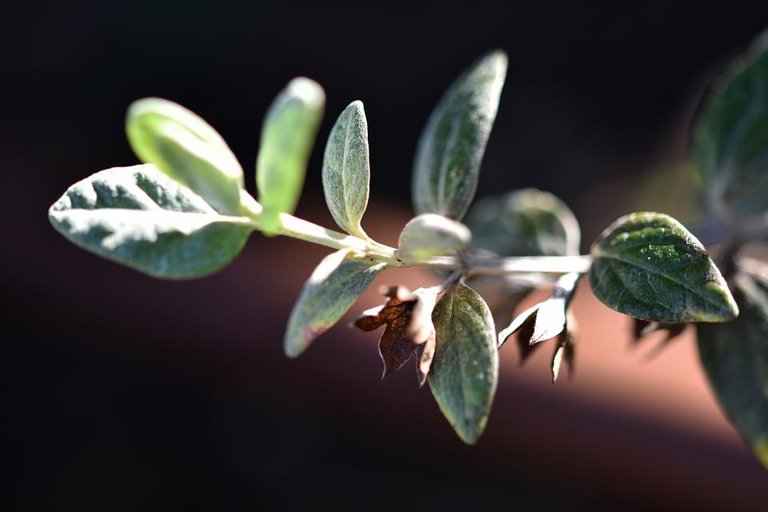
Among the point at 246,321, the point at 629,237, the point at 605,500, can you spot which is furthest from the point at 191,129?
the point at 605,500

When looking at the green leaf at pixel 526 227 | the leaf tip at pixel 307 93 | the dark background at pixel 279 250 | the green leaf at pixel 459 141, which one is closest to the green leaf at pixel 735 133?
the green leaf at pixel 526 227

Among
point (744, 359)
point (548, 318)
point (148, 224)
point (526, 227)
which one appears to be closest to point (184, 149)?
point (148, 224)

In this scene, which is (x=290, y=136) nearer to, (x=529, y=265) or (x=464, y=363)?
(x=464, y=363)

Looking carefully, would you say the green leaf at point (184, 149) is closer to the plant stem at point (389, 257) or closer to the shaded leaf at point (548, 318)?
the plant stem at point (389, 257)

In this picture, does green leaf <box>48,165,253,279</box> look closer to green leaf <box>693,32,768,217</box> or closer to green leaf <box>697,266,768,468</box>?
green leaf <box>697,266,768,468</box>

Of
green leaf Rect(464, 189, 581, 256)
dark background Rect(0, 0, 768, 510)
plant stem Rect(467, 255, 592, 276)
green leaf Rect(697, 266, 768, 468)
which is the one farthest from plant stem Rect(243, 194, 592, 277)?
dark background Rect(0, 0, 768, 510)

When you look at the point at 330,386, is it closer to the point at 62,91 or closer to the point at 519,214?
the point at 519,214
